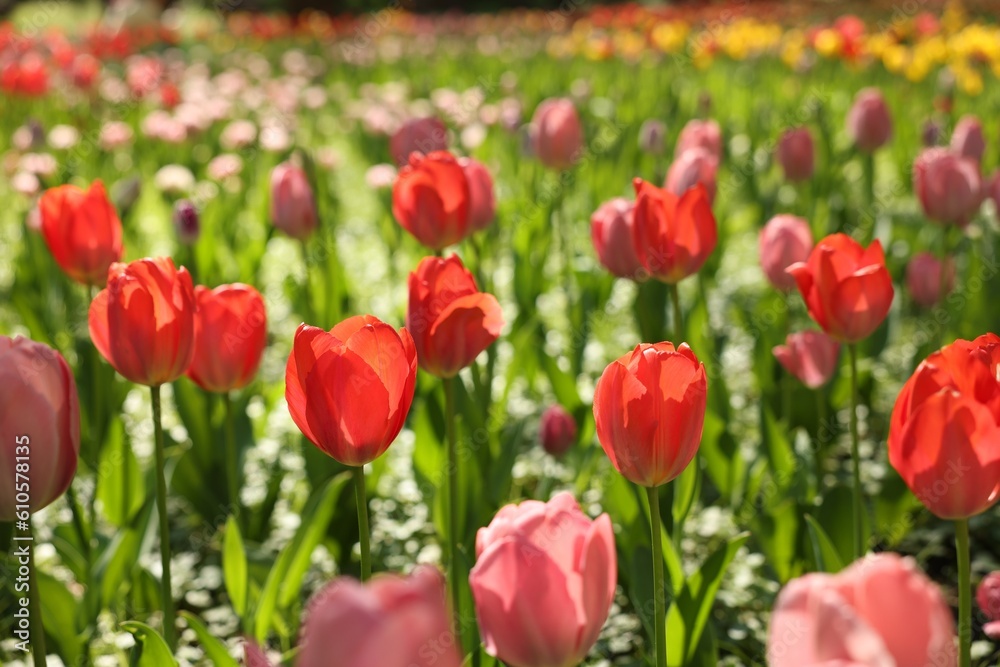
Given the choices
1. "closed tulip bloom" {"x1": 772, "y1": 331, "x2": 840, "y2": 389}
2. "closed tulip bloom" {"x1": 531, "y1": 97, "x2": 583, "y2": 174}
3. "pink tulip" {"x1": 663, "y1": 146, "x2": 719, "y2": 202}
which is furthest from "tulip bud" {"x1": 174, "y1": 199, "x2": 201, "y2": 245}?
"closed tulip bloom" {"x1": 772, "y1": 331, "x2": 840, "y2": 389}

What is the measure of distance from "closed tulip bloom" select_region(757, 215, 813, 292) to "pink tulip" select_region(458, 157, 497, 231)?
53 centimetres

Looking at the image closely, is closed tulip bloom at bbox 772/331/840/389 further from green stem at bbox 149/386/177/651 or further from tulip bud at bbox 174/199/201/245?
tulip bud at bbox 174/199/201/245

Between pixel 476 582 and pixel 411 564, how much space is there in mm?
1161

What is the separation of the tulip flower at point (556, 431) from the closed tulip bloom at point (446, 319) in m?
0.54

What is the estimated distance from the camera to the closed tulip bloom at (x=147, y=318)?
1110 millimetres

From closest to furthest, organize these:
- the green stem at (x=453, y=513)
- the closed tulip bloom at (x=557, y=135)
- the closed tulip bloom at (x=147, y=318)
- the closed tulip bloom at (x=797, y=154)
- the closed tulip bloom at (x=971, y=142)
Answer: the closed tulip bloom at (x=147, y=318), the green stem at (x=453, y=513), the closed tulip bloom at (x=971, y=142), the closed tulip bloom at (x=557, y=135), the closed tulip bloom at (x=797, y=154)

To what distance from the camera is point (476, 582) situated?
697mm

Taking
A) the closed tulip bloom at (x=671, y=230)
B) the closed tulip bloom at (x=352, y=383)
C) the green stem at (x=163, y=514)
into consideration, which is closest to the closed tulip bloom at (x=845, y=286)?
the closed tulip bloom at (x=671, y=230)

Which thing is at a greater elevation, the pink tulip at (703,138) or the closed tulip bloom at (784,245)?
the pink tulip at (703,138)

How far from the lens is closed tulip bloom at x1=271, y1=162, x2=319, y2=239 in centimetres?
221

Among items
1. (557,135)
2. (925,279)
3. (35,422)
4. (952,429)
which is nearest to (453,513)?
(35,422)

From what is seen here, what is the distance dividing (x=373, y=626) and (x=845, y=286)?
0.91 meters

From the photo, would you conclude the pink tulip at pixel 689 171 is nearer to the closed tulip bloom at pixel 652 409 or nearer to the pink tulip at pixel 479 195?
the pink tulip at pixel 479 195

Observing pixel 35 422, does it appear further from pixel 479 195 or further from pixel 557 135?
pixel 557 135
